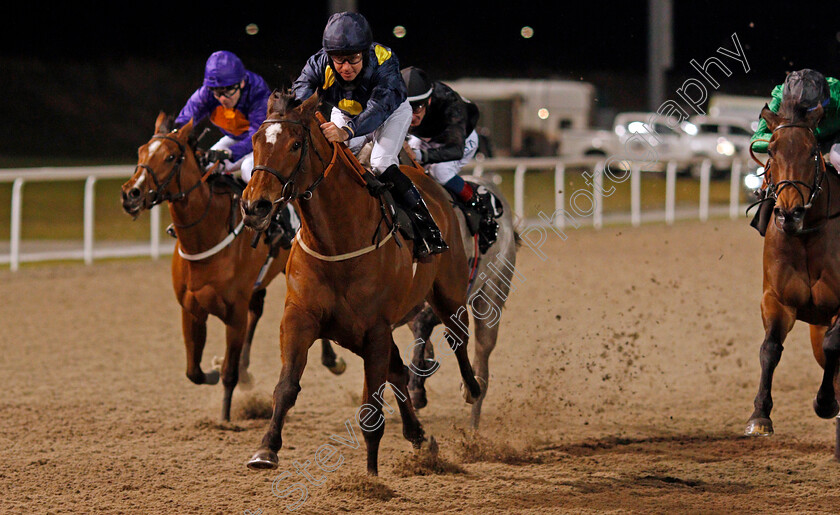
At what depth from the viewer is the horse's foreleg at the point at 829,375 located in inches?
181

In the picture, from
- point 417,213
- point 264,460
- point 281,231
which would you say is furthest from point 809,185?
point 281,231

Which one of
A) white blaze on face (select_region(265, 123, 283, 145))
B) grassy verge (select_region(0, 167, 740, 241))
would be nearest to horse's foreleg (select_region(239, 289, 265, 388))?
white blaze on face (select_region(265, 123, 283, 145))

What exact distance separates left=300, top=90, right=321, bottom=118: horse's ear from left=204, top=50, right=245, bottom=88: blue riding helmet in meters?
1.92

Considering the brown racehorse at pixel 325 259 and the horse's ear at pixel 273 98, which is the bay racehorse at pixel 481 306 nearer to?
the brown racehorse at pixel 325 259

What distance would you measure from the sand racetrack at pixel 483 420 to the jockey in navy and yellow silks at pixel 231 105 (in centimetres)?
155

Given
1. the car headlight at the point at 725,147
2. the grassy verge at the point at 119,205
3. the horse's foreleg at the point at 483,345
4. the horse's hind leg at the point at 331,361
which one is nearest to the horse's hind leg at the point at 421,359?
the horse's foreleg at the point at 483,345

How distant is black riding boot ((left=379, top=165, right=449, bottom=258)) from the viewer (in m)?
4.70

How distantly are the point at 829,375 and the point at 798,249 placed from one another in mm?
620

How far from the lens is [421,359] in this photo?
5.77 meters

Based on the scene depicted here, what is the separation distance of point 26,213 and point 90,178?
8.20 m

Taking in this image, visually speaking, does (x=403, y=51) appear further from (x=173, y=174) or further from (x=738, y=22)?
(x=173, y=174)

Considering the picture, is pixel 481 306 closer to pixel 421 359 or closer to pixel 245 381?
pixel 421 359

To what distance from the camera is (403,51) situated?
3481 centimetres

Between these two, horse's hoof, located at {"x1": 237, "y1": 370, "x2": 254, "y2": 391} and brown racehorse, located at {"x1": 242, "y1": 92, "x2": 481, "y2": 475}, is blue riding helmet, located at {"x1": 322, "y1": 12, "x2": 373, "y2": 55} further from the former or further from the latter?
horse's hoof, located at {"x1": 237, "y1": 370, "x2": 254, "y2": 391}
